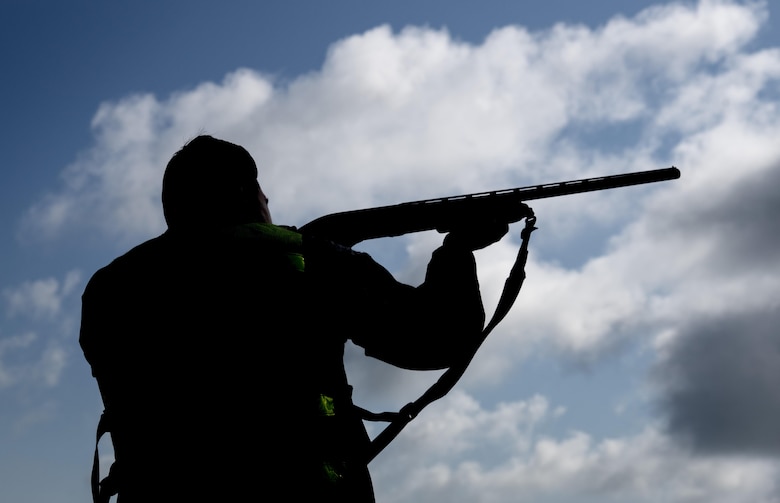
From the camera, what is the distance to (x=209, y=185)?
17.0ft

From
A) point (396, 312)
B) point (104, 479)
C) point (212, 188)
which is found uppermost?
point (212, 188)

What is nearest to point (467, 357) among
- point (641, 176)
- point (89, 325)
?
point (89, 325)

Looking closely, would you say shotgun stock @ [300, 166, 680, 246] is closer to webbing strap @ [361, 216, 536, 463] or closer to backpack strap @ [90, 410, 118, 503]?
webbing strap @ [361, 216, 536, 463]

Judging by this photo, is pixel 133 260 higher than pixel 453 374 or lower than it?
higher

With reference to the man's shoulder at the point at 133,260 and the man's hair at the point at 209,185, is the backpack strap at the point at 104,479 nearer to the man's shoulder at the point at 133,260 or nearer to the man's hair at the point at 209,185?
the man's shoulder at the point at 133,260

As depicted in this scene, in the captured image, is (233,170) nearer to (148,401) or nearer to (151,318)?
(151,318)

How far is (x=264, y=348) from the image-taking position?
457cm

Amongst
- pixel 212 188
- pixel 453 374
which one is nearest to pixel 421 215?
pixel 453 374

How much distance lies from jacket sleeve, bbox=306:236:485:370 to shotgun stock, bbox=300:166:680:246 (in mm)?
1378

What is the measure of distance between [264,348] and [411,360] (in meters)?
0.83

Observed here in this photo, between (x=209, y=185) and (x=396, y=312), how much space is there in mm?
1324

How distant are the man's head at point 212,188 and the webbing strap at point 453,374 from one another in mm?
1389

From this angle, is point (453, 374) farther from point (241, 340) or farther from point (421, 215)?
point (421, 215)

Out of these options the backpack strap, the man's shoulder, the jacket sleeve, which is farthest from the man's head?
the backpack strap
